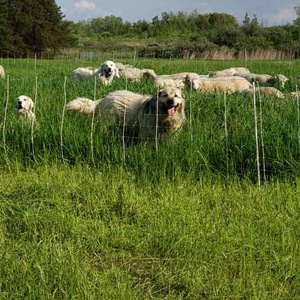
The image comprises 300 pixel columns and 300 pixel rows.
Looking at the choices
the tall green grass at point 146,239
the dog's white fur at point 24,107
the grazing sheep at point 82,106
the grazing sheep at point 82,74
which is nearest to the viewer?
the tall green grass at point 146,239

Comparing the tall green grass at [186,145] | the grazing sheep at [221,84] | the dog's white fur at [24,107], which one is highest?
the grazing sheep at [221,84]

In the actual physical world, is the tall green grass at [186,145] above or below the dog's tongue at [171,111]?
below

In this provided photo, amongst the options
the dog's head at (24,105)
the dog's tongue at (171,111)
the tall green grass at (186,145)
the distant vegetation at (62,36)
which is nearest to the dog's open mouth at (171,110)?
the dog's tongue at (171,111)

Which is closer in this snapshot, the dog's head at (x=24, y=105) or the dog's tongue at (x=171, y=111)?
the dog's tongue at (x=171, y=111)

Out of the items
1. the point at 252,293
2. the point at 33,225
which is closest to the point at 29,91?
the point at 33,225

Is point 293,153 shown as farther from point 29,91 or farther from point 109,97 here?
point 29,91

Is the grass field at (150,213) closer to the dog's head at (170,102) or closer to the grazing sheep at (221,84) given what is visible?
the dog's head at (170,102)

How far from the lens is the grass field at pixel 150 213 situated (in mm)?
2895

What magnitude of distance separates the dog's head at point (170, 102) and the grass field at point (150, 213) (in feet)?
1.29

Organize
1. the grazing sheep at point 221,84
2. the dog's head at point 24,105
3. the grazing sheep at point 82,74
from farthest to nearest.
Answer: the grazing sheep at point 82,74, the grazing sheep at point 221,84, the dog's head at point 24,105

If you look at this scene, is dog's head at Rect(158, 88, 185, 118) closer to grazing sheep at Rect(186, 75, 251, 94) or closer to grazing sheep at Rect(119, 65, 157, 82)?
grazing sheep at Rect(186, 75, 251, 94)

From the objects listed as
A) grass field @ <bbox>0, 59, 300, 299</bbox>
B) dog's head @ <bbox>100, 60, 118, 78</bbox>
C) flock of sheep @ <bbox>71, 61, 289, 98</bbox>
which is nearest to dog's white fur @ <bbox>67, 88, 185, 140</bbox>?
grass field @ <bbox>0, 59, 300, 299</bbox>

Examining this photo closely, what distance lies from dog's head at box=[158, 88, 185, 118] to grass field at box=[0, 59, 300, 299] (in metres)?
0.39

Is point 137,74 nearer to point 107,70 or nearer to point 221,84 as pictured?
point 107,70
